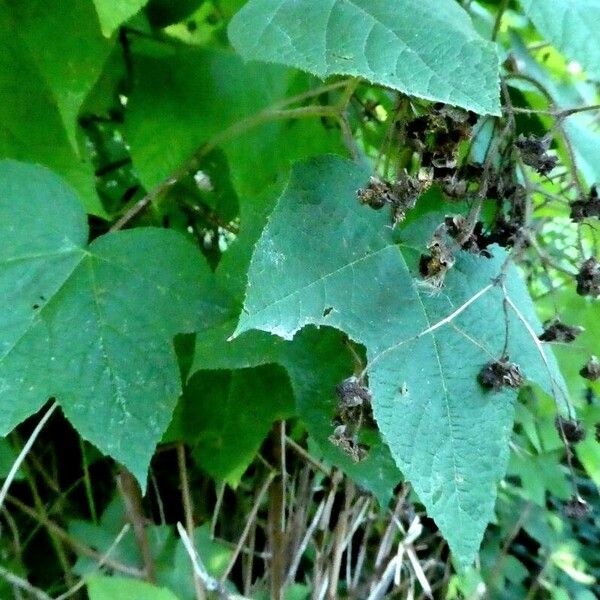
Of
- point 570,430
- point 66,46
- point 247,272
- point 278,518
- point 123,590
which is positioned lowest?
point 278,518

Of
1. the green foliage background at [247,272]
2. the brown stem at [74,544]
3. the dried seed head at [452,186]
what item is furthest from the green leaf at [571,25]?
the brown stem at [74,544]

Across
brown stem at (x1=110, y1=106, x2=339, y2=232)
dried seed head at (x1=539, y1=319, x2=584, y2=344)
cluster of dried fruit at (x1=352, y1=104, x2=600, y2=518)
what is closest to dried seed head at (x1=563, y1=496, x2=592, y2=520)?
Answer: cluster of dried fruit at (x1=352, y1=104, x2=600, y2=518)

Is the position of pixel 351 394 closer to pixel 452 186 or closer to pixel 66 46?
pixel 452 186

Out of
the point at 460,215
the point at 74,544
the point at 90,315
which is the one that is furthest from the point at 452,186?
the point at 74,544

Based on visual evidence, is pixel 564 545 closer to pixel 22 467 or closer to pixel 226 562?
pixel 226 562

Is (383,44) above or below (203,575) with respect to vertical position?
above
